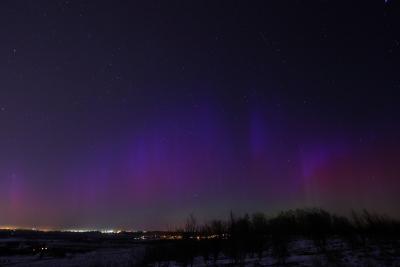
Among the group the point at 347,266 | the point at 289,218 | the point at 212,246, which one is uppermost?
the point at 289,218

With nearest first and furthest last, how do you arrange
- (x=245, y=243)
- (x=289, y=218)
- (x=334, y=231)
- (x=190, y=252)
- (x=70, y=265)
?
(x=190, y=252) → (x=245, y=243) → (x=70, y=265) → (x=334, y=231) → (x=289, y=218)

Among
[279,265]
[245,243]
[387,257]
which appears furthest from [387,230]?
[279,265]

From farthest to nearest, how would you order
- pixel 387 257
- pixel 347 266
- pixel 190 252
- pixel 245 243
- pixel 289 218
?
1. pixel 289 218
2. pixel 245 243
3. pixel 190 252
4. pixel 387 257
5. pixel 347 266

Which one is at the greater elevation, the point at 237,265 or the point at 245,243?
the point at 245,243

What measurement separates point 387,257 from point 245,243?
50.9ft

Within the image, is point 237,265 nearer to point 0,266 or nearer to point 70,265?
point 70,265

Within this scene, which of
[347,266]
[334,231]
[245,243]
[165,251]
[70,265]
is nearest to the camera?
[347,266]

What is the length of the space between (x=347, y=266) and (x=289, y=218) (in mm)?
68960

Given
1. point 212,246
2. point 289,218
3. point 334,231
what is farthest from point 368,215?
point 289,218

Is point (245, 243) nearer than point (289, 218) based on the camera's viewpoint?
Yes

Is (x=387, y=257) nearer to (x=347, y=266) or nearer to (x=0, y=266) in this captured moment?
(x=347, y=266)

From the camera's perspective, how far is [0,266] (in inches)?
1743

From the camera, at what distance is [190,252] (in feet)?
104

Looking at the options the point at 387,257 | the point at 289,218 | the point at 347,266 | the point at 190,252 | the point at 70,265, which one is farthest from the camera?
the point at 289,218
